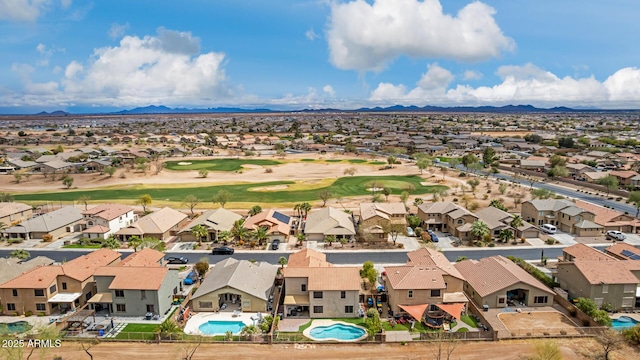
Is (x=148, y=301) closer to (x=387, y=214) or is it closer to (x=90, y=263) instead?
(x=90, y=263)

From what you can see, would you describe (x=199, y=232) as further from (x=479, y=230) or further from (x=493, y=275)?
(x=479, y=230)

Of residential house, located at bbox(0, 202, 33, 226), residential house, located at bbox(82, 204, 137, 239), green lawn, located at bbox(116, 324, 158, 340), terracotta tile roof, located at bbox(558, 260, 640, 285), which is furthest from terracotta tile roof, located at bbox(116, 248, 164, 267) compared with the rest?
terracotta tile roof, located at bbox(558, 260, 640, 285)

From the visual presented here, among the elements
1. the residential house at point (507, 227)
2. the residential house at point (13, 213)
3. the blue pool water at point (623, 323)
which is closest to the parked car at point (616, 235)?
Answer: the residential house at point (507, 227)

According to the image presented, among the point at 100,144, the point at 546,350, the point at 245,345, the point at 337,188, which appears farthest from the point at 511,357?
the point at 100,144

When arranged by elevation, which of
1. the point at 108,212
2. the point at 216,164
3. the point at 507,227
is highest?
the point at 216,164

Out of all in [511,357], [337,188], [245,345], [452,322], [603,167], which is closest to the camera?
[511,357]

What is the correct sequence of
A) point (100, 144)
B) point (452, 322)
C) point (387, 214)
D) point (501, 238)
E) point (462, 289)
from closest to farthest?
point (452, 322), point (462, 289), point (501, 238), point (387, 214), point (100, 144)

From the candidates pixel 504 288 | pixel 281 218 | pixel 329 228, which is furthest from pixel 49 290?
pixel 504 288
